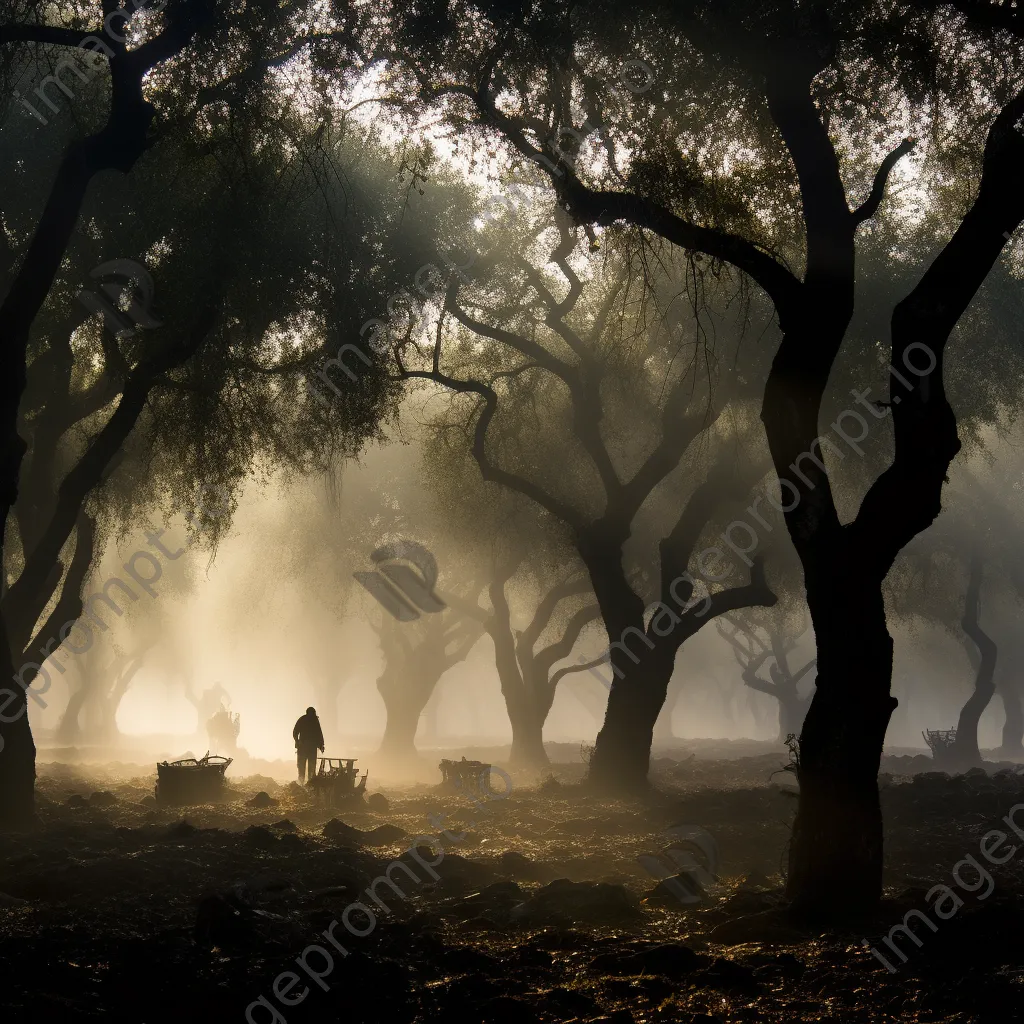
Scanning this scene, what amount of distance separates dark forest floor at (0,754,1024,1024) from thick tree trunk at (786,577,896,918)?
317 mm

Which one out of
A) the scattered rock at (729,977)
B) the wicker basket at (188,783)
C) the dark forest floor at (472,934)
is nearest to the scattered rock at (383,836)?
the dark forest floor at (472,934)

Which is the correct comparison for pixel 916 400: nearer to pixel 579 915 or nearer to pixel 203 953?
pixel 579 915

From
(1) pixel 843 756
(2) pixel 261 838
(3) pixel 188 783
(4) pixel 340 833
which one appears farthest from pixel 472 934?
(3) pixel 188 783

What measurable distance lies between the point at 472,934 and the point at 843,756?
294 cm

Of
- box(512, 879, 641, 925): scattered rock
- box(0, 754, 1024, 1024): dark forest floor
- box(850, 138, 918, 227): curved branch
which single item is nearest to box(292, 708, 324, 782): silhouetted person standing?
box(0, 754, 1024, 1024): dark forest floor

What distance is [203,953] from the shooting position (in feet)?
18.1

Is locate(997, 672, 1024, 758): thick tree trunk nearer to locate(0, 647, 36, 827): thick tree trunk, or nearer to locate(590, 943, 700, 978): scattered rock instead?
locate(0, 647, 36, 827): thick tree trunk

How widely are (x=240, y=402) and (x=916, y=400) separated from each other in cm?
940

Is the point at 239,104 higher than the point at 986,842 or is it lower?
higher

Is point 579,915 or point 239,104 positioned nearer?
point 579,915

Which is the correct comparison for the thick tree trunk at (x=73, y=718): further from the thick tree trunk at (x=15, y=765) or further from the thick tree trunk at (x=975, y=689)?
the thick tree trunk at (x=975, y=689)

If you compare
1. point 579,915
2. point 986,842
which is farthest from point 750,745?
point 579,915

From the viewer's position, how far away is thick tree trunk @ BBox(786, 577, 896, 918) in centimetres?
657

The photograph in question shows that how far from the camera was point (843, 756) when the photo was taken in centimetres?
674
